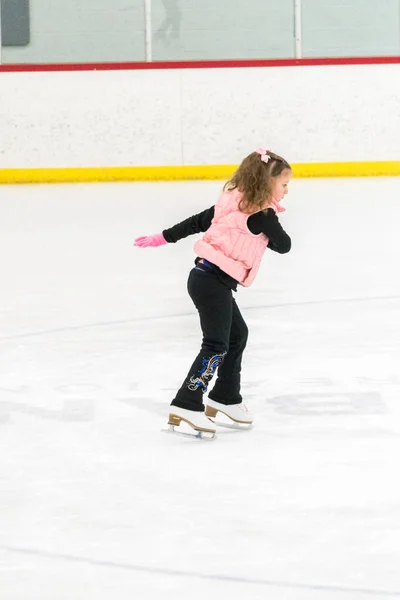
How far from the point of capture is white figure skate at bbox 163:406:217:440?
9.79 ft

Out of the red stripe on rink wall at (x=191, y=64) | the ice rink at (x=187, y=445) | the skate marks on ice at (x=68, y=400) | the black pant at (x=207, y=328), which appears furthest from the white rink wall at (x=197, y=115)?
the black pant at (x=207, y=328)

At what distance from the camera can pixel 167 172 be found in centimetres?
1202

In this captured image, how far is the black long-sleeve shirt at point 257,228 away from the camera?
114 inches

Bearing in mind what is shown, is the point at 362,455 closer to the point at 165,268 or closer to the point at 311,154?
the point at 165,268

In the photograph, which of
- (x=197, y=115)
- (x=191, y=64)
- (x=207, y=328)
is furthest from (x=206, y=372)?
(x=191, y=64)

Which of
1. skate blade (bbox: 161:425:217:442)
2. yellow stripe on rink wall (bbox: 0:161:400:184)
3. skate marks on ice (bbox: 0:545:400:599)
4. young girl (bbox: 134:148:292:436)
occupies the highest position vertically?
young girl (bbox: 134:148:292:436)

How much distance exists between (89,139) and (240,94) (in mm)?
1603

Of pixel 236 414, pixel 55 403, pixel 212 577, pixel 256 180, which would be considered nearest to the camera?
pixel 212 577

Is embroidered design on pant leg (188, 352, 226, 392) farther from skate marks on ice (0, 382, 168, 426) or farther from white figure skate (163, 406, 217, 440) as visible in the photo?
skate marks on ice (0, 382, 168, 426)

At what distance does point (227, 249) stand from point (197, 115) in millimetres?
9291

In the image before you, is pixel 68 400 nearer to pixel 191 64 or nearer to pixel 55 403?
pixel 55 403

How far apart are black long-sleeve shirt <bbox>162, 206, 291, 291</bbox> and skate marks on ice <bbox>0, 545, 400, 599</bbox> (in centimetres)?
105

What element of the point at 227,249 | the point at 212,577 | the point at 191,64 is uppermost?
the point at 191,64

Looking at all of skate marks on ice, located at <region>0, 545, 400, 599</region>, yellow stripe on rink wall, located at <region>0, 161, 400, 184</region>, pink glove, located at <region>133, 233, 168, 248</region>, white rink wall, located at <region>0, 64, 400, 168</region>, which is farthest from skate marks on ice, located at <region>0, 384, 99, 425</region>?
white rink wall, located at <region>0, 64, 400, 168</region>
